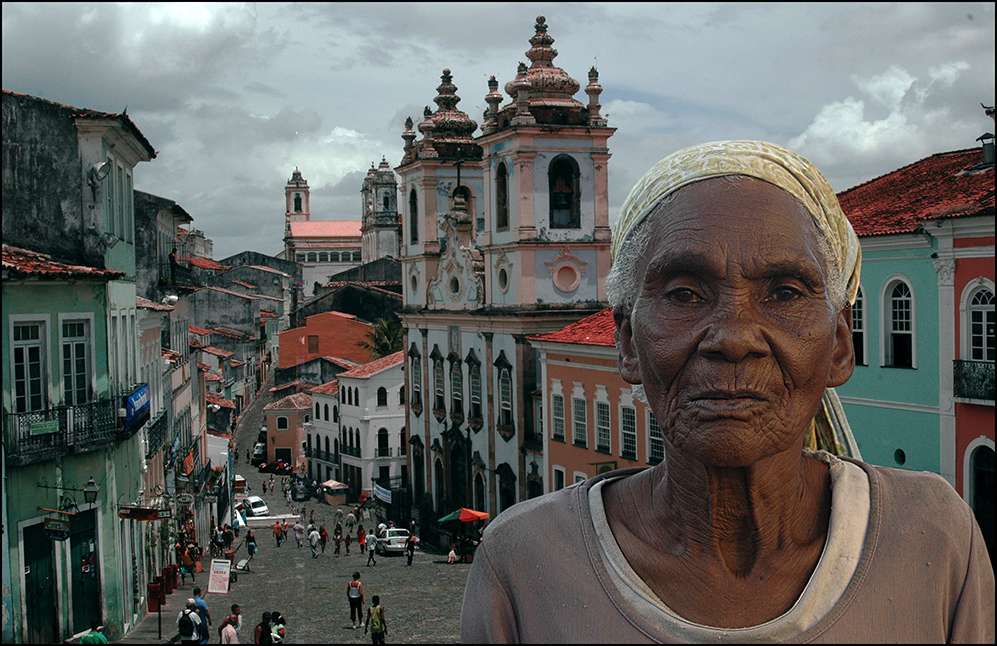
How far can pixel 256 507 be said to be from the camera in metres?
48.2

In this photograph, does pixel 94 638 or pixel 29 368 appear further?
pixel 29 368

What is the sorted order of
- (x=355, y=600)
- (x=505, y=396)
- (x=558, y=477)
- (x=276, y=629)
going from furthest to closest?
(x=505, y=396), (x=558, y=477), (x=355, y=600), (x=276, y=629)

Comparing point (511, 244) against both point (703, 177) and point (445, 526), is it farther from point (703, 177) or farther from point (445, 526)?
point (703, 177)

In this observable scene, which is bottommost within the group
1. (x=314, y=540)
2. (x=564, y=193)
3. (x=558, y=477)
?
(x=314, y=540)

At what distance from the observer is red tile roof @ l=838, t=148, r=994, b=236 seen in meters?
18.0

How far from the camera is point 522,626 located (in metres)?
2.19

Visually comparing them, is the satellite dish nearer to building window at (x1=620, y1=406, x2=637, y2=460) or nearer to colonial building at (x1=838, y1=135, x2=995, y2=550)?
building window at (x1=620, y1=406, x2=637, y2=460)

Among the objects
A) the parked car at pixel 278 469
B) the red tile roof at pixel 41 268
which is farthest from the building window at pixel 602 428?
the parked car at pixel 278 469

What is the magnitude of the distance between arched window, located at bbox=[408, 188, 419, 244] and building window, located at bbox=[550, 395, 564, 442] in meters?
15.0

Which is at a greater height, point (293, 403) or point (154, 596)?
point (293, 403)

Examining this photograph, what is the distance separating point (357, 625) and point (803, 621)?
23.1 meters

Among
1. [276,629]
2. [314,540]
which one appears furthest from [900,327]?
[314,540]

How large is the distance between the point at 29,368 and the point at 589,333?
47.5ft

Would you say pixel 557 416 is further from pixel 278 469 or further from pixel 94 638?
pixel 278 469
